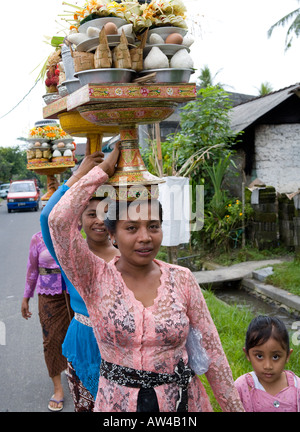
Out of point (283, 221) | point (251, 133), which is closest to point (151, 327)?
point (283, 221)

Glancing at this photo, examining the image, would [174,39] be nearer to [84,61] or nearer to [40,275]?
[84,61]

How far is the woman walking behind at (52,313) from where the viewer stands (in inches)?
146

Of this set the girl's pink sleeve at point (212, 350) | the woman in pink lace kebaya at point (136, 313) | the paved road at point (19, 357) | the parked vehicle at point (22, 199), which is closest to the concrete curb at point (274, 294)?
the paved road at point (19, 357)

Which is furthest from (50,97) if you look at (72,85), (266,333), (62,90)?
(266,333)

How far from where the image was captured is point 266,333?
7.50ft

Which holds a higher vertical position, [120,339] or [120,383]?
[120,339]

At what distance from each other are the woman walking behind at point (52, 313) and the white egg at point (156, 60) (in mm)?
2240

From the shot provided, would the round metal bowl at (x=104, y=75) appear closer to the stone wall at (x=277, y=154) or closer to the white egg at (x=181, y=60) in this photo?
the white egg at (x=181, y=60)

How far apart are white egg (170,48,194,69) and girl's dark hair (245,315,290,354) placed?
130 cm

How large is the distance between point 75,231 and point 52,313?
7.31 feet
